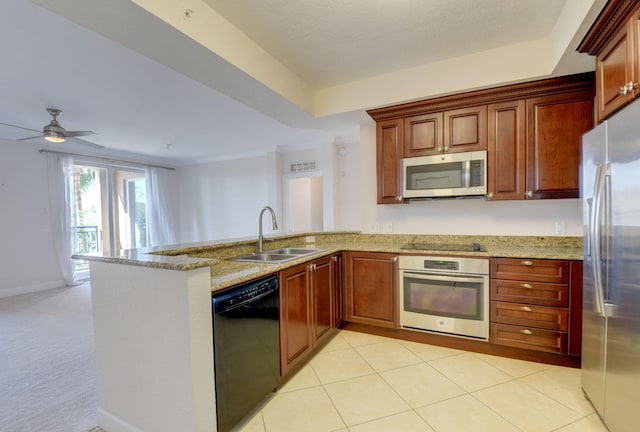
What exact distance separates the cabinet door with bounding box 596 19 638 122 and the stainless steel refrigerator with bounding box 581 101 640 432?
0.13 metres

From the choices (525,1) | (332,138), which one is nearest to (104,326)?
(525,1)

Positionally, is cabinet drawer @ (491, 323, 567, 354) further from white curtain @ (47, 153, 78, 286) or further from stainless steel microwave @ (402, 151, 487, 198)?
white curtain @ (47, 153, 78, 286)

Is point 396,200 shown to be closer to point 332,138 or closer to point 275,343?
point 275,343

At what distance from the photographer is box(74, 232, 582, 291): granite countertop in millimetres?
1455

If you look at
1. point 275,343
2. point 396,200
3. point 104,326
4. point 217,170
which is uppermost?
point 217,170

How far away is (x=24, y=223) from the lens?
4.69m

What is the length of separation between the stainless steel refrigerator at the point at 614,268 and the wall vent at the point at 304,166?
4.29m

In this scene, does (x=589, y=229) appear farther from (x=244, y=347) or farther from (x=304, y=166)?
(x=304, y=166)

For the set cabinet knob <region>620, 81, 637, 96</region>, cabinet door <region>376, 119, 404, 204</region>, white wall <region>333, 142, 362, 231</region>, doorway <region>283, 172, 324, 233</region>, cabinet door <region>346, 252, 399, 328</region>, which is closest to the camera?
cabinet knob <region>620, 81, 637, 96</region>

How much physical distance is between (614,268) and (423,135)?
1.87m

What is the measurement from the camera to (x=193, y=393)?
1.30 metres

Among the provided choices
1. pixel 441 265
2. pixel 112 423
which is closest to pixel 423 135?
pixel 441 265

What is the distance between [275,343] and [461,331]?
66.1 inches

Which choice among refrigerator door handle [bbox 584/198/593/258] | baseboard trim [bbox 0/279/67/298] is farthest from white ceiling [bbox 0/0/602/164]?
baseboard trim [bbox 0/279/67/298]
